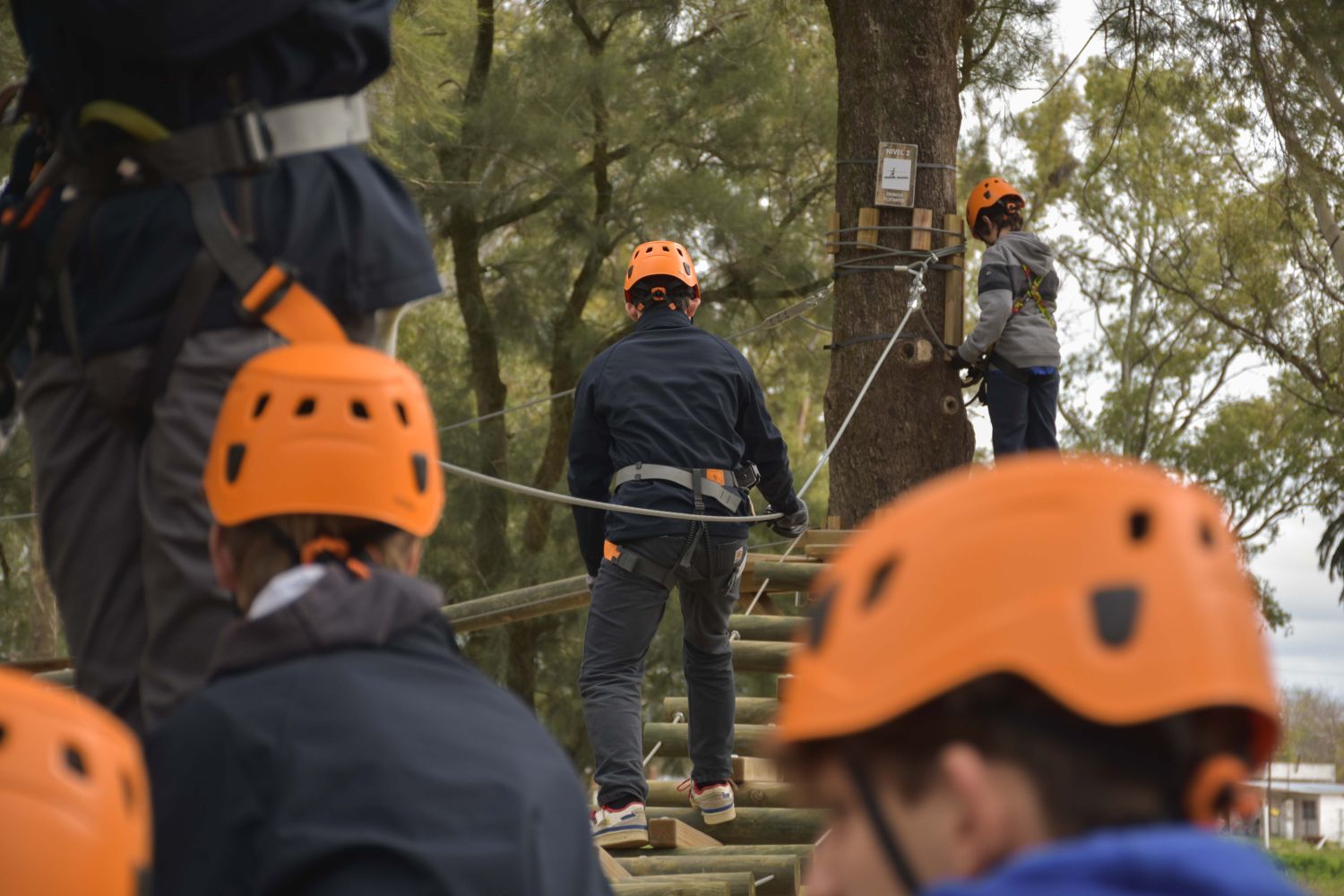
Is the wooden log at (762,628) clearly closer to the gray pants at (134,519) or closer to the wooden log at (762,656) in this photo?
the wooden log at (762,656)

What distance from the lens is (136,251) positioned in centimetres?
263

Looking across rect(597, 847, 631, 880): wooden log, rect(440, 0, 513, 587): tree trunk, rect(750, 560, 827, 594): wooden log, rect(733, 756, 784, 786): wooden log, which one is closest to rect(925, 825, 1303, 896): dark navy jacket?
rect(597, 847, 631, 880): wooden log

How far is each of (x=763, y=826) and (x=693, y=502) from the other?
4.45 ft

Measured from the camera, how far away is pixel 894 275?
8.17 m

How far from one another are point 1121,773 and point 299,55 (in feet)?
6.61

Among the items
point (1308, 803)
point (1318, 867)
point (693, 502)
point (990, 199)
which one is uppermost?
point (990, 199)

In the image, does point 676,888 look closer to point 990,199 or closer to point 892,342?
point 892,342

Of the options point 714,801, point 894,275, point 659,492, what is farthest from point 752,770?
point 894,275

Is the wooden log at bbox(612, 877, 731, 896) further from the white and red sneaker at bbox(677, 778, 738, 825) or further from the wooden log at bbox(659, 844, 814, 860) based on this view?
the white and red sneaker at bbox(677, 778, 738, 825)

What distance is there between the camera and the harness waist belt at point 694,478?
5613mm

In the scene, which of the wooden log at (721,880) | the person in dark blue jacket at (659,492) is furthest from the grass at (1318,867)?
the wooden log at (721,880)

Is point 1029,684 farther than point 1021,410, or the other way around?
point 1021,410

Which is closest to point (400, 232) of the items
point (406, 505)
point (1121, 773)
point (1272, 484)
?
point (406, 505)

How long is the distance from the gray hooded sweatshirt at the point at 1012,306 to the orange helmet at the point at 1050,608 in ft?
21.6
